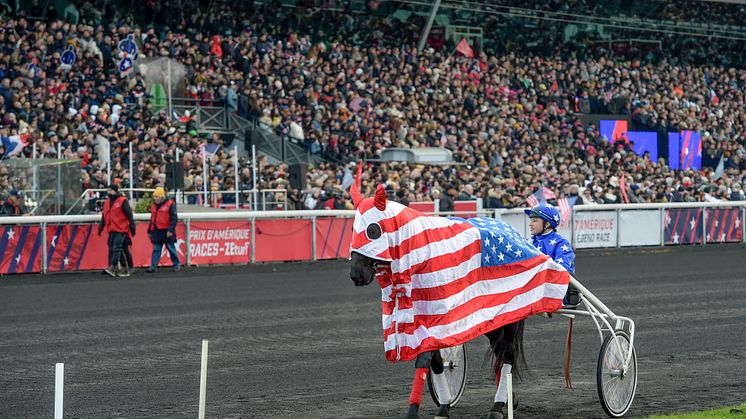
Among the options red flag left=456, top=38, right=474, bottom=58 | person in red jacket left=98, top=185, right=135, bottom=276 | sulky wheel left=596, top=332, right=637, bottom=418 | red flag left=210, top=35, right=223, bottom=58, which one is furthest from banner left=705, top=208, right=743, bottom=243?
sulky wheel left=596, top=332, right=637, bottom=418

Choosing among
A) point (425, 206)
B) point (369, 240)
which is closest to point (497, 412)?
point (369, 240)

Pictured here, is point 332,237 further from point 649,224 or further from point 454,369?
point 454,369

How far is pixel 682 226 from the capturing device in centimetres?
2700

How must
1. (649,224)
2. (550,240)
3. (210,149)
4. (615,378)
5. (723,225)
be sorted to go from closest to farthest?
(615,378)
(550,240)
(210,149)
(649,224)
(723,225)

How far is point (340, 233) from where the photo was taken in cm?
2252

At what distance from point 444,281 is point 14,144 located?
16.2 metres

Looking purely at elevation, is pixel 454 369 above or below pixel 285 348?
above

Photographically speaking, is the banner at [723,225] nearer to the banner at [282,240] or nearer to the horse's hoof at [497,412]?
the banner at [282,240]

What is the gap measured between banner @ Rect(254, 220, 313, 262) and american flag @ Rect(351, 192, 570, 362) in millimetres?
13961

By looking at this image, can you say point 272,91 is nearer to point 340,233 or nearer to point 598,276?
point 340,233

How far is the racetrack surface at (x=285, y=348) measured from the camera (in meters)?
Result: 8.55

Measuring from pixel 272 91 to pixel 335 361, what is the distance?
18.8 metres

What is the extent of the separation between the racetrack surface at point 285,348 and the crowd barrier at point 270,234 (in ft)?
1.96

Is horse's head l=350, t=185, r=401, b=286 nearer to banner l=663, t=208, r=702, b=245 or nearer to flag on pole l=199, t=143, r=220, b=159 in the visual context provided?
flag on pole l=199, t=143, r=220, b=159
